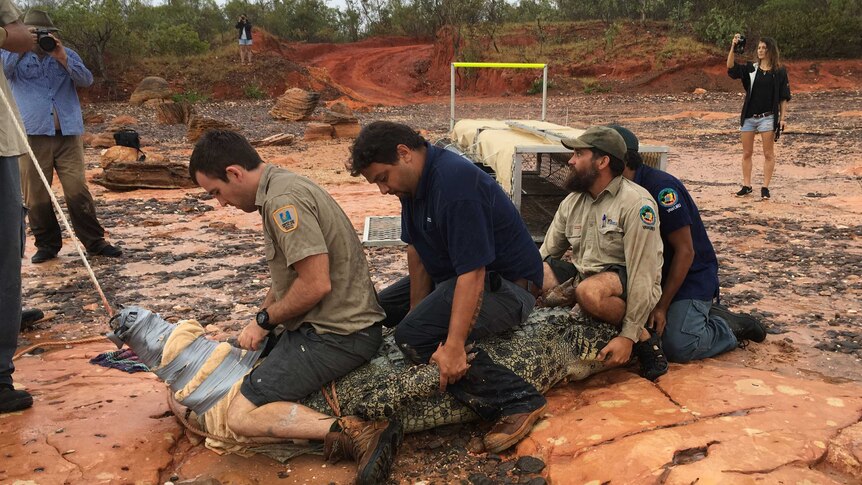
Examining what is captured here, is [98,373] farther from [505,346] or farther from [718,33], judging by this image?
[718,33]

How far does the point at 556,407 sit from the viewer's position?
3.52 metres

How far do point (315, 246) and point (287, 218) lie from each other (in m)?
0.16

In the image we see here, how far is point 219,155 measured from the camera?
10.0ft

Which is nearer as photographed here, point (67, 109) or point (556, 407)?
point (556, 407)

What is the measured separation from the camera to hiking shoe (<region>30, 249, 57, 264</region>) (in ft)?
21.1

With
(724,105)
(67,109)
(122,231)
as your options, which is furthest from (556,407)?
(724,105)

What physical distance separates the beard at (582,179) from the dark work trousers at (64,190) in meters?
4.50

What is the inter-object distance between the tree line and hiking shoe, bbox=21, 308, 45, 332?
23757 millimetres

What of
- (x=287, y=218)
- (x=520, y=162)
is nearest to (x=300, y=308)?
(x=287, y=218)

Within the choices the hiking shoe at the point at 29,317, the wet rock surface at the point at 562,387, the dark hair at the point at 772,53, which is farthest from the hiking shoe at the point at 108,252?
the dark hair at the point at 772,53

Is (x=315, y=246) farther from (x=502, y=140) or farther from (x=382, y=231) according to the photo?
(x=382, y=231)

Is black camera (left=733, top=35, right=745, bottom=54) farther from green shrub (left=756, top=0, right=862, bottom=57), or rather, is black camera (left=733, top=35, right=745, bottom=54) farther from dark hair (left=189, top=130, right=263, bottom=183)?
green shrub (left=756, top=0, right=862, bottom=57)

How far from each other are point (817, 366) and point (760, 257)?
8.16 ft

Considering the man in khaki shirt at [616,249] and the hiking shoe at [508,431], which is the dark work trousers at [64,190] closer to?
the man in khaki shirt at [616,249]
